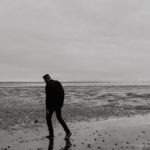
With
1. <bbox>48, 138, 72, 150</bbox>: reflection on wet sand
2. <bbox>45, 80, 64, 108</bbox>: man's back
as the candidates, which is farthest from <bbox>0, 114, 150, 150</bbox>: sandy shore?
<bbox>45, 80, 64, 108</bbox>: man's back

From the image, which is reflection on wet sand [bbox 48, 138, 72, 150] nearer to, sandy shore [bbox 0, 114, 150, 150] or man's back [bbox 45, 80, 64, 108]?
sandy shore [bbox 0, 114, 150, 150]

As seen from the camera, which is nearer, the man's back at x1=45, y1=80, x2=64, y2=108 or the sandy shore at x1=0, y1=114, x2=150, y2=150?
the sandy shore at x1=0, y1=114, x2=150, y2=150

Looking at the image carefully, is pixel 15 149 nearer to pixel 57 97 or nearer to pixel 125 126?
pixel 57 97

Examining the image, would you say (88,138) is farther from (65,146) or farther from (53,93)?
(53,93)

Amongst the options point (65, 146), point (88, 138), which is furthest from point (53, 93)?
point (65, 146)

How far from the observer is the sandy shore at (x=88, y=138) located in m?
11.6

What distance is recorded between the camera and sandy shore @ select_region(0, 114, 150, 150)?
1161cm

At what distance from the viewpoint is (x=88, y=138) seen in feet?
43.1

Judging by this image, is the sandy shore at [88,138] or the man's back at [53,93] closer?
the sandy shore at [88,138]

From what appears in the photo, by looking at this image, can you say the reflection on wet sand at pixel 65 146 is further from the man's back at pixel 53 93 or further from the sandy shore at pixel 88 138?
the man's back at pixel 53 93

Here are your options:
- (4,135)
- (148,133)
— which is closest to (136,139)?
(148,133)

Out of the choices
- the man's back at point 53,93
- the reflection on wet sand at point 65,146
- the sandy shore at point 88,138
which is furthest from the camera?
the man's back at point 53,93

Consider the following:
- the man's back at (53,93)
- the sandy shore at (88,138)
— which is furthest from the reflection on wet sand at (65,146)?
the man's back at (53,93)

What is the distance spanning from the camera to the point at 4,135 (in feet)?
47.6
